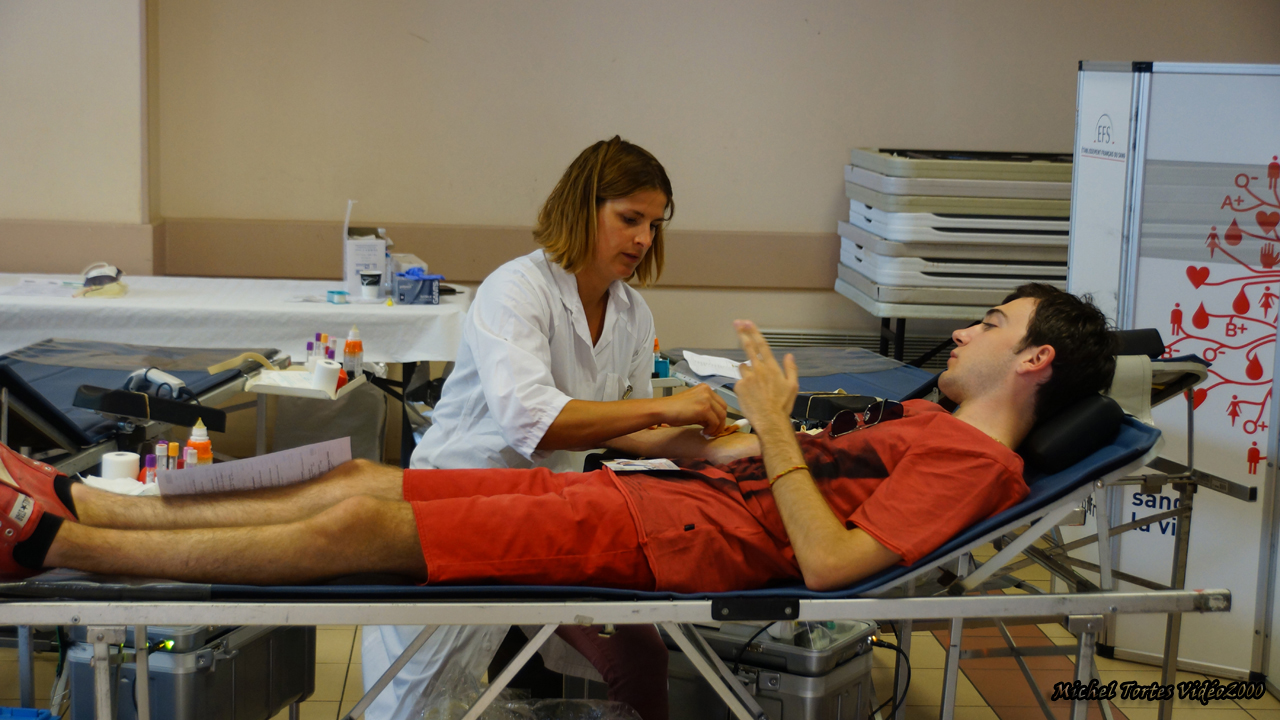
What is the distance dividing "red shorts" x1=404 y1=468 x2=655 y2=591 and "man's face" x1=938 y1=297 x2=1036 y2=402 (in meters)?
0.68

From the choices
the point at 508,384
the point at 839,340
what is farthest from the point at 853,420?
the point at 839,340

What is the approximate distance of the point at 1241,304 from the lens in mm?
2799

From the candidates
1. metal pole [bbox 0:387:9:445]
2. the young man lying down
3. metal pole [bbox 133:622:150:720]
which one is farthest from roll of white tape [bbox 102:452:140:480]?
metal pole [bbox 133:622:150:720]

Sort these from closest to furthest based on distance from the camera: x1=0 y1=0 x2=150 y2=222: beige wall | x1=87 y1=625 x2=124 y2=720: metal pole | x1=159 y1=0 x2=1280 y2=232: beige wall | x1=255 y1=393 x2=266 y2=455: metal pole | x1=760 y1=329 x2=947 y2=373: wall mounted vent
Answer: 1. x1=87 y1=625 x2=124 y2=720: metal pole
2. x1=255 y1=393 x2=266 y2=455: metal pole
3. x1=0 y1=0 x2=150 y2=222: beige wall
4. x1=159 y1=0 x2=1280 y2=232: beige wall
5. x1=760 y1=329 x2=947 y2=373: wall mounted vent

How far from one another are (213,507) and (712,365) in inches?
67.0

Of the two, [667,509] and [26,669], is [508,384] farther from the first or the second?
[26,669]

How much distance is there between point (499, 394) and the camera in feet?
6.07

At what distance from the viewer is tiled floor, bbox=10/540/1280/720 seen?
2658 millimetres

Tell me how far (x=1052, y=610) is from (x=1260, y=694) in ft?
5.54

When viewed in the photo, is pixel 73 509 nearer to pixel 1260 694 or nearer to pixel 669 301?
pixel 1260 694

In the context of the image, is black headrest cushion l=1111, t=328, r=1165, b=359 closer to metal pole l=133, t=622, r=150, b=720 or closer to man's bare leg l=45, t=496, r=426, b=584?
man's bare leg l=45, t=496, r=426, b=584

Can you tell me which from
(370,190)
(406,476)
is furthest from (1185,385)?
(370,190)

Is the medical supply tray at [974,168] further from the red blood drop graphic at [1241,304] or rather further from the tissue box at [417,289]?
the tissue box at [417,289]

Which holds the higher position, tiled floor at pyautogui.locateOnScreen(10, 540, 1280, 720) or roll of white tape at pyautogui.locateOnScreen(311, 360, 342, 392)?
roll of white tape at pyautogui.locateOnScreen(311, 360, 342, 392)
